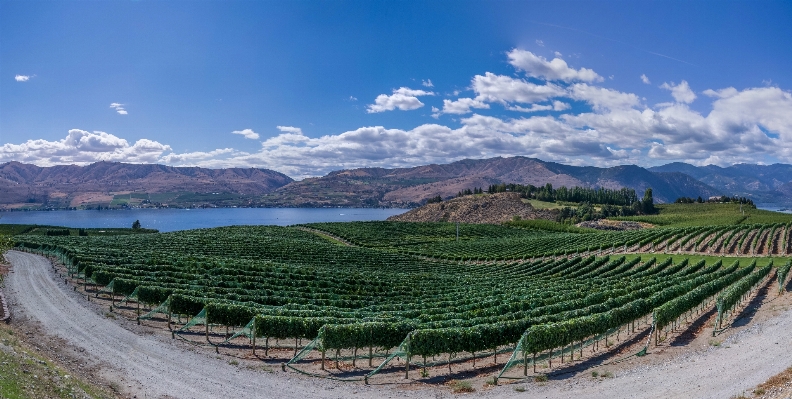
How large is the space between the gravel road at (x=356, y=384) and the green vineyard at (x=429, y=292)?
1.63 metres

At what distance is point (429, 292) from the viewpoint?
42.5m

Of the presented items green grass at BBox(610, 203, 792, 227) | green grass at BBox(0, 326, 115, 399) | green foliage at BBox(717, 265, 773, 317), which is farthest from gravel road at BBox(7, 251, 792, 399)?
green grass at BBox(610, 203, 792, 227)

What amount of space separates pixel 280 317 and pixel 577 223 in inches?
6127

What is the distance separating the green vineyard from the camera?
75.2 ft

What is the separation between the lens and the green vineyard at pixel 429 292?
22.9 metres

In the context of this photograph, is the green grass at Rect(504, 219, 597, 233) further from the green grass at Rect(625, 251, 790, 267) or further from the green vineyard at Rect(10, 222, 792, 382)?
the green grass at Rect(625, 251, 790, 267)

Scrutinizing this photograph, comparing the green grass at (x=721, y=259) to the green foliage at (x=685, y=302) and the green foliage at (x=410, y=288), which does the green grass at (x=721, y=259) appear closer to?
the green foliage at (x=410, y=288)

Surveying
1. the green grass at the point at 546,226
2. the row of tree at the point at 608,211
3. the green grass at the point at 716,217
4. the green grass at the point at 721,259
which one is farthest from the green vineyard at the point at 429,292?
the row of tree at the point at 608,211

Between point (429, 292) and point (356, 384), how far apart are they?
75.0 ft

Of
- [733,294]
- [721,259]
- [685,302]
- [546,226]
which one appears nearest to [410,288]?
[685,302]

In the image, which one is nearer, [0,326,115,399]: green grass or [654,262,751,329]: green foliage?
[0,326,115,399]: green grass

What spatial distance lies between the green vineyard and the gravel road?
163 cm

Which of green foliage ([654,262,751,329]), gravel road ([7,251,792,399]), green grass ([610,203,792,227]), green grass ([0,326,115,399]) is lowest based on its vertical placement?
gravel road ([7,251,792,399])

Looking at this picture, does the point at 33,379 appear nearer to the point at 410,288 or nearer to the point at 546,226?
the point at 410,288
